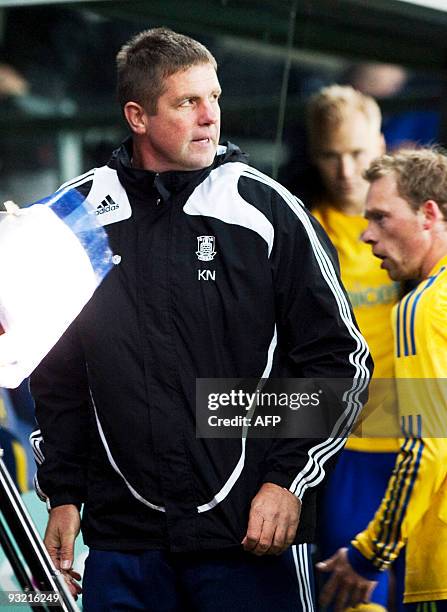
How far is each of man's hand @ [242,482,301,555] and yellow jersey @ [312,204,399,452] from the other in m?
1.41

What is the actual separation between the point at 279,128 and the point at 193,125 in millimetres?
1891

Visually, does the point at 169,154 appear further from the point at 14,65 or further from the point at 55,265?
the point at 14,65

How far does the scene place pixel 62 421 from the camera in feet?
9.73

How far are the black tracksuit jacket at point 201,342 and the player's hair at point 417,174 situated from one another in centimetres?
87

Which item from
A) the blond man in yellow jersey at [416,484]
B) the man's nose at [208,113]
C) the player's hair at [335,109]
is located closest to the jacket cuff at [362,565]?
the blond man in yellow jersey at [416,484]

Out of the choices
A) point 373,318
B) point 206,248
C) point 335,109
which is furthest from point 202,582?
point 335,109

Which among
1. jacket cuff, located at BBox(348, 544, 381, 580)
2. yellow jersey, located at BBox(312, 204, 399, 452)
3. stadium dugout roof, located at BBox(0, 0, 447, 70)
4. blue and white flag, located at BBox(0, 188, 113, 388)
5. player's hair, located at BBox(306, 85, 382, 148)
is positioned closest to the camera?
blue and white flag, located at BBox(0, 188, 113, 388)

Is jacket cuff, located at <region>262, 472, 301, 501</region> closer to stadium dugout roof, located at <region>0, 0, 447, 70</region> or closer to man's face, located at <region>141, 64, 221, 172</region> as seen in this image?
man's face, located at <region>141, 64, 221, 172</region>

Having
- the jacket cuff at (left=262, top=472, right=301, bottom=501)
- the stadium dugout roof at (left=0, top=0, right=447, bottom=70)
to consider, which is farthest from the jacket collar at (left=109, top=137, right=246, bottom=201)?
the stadium dugout roof at (left=0, top=0, right=447, bottom=70)

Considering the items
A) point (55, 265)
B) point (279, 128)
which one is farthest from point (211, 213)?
point (279, 128)

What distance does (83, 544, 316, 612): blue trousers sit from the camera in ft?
8.99

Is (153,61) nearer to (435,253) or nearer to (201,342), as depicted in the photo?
(201,342)

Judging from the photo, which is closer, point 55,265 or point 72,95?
point 55,265
